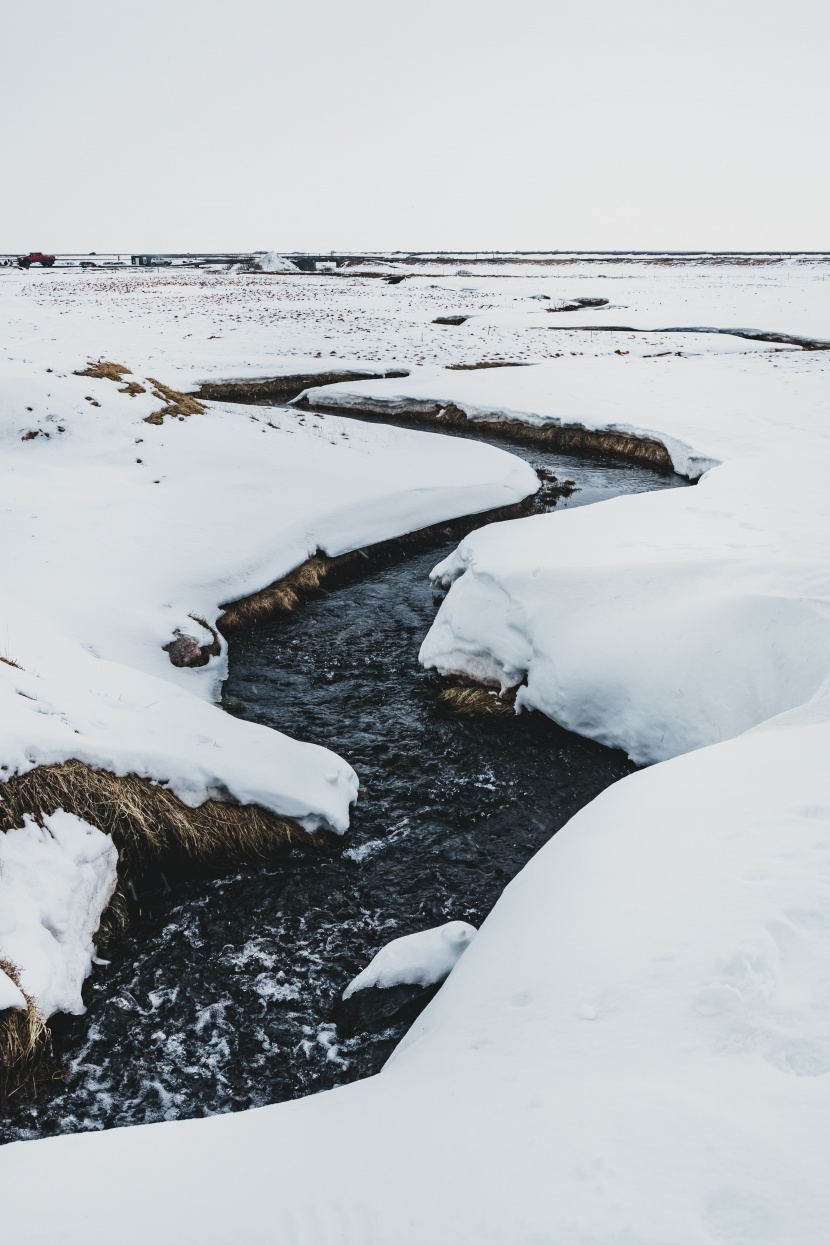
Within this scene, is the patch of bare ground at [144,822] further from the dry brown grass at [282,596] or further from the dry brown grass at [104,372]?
the dry brown grass at [104,372]

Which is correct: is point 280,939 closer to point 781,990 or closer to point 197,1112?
point 197,1112

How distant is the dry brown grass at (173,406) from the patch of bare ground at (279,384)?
6969 mm

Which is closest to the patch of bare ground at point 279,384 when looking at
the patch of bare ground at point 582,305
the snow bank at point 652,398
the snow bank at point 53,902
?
the snow bank at point 652,398

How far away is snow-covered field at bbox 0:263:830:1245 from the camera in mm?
3025

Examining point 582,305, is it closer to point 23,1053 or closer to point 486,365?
point 486,365

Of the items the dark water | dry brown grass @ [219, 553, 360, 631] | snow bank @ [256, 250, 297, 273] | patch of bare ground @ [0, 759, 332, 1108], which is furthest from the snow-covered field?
snow bank @ [256, 250, 297, 273]

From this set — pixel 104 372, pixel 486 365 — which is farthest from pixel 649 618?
pixel 486 365

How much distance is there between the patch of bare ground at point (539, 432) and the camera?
1973 cm

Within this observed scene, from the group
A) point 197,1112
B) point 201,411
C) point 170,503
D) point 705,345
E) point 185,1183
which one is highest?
point 705,345

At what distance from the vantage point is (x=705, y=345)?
33.7 m

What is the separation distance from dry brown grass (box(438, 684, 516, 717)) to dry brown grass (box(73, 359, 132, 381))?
12.1 metres

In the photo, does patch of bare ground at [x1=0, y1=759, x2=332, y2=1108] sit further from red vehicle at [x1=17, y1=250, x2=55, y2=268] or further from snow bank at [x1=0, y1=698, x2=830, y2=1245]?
red vehicle at [x1=17, y1=250, x2=55, y2=268]

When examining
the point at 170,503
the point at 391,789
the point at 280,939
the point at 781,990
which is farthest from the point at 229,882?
the point at 170,503

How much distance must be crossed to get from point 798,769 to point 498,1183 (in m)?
3.46
